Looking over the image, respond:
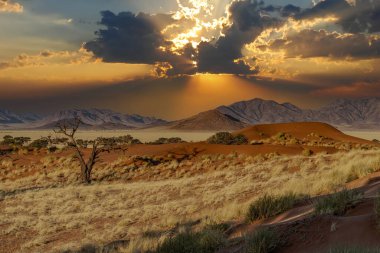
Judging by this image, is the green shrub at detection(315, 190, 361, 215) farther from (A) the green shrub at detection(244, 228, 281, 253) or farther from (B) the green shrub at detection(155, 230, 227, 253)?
(B) the green shrub at detection(155, 230, 227, 253)

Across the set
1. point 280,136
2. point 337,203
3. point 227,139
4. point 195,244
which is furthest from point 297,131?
point 195,244

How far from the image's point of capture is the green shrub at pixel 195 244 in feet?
30.5

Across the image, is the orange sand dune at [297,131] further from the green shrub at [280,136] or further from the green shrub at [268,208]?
the green shrub at [268,208]

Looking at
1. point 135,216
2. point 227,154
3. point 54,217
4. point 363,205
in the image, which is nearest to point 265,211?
point 363,205

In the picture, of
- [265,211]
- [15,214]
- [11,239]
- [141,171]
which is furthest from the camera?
[141,171]

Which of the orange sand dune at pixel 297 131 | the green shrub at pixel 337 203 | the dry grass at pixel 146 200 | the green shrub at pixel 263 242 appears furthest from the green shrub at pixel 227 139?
the green shrub at pixel 263 242

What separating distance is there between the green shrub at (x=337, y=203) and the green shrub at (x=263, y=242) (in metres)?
1.66

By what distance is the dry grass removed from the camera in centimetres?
1520

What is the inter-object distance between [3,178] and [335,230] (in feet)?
113

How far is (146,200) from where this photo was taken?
22688 mm

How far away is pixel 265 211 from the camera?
11828 mm

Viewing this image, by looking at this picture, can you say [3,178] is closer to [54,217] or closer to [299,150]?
[54,217]

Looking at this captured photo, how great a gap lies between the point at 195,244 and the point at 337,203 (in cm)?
318

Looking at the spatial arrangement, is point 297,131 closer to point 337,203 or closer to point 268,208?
point 268,208
